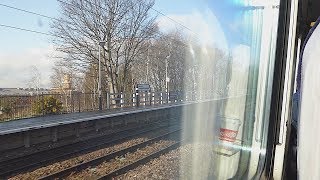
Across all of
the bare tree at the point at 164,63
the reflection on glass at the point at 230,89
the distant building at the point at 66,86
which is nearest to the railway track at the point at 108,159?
the distant building at the point at 66,86

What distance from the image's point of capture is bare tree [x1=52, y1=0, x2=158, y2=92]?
167 centimetres

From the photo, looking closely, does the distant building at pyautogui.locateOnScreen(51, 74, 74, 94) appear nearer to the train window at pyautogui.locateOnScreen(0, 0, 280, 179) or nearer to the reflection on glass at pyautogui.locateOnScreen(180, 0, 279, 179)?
the train window at pyautogui.locateOnScreen(0, 0, 280, 179)

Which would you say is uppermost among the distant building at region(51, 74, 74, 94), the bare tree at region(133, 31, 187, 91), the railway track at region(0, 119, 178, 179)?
the bare tree at region(133, 31, 187, 91)

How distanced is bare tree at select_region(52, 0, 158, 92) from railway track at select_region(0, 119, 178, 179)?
2.24 meters

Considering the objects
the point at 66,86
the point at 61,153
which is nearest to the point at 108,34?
the point at 66,86

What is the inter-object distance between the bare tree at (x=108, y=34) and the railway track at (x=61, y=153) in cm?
Result: 224

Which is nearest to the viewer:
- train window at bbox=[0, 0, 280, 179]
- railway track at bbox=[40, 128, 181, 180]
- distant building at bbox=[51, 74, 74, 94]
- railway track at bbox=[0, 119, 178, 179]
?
train window at bbox=[0, 0, 280, 179]

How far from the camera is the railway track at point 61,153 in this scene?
4.84m

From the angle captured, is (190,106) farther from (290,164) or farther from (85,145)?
(85,145)

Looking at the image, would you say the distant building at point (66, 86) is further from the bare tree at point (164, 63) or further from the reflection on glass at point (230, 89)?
the reflection on glass at point (230, 89)

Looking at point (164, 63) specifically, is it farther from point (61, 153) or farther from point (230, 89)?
point (61, 153)

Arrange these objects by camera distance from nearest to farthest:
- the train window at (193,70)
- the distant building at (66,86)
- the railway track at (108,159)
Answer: the train window at (193,70) < the distant building at (66,86) < the railway track at (108,159)

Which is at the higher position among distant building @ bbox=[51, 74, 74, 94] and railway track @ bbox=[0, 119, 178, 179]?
distant building @ bbox=[51, 74, 74, 94]

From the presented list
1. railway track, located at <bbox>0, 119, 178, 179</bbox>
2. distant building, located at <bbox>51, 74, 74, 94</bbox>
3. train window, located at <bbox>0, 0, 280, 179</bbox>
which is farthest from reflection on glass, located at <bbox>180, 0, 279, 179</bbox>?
railway track, located at <bbox>0, 119, 178, 179</bbox>
